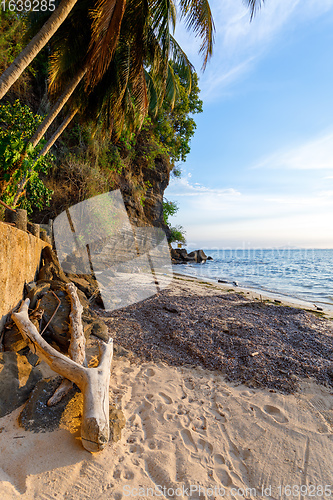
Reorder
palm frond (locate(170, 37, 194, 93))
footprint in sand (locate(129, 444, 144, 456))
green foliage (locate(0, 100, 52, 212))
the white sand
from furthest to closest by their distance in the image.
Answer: palm frond (locate(170, 37, 194, 93)), green foliage (locate(0, 100, 52, 212)), footprint in sand (locate(129, 444, 144, 456)), the white sand

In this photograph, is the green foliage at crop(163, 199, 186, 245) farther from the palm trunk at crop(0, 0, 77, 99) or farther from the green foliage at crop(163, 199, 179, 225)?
the palm trunk at crop(0, 0, 77, 99)

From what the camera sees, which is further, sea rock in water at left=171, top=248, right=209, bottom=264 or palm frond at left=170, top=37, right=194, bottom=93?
sea rock in water at left=171, top=248, right=209, bottom=264

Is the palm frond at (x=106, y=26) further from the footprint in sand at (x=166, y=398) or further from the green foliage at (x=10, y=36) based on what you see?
the footprint in sand at (x=166, y=398)

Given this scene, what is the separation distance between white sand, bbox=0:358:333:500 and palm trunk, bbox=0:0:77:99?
5.36 m

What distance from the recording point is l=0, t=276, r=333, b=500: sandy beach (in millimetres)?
1920

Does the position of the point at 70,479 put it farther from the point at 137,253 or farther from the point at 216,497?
the point at 137,253

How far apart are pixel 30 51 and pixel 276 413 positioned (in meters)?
7.20

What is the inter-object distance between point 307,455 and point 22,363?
125 inches

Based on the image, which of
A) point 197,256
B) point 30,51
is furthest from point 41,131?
point 197,256

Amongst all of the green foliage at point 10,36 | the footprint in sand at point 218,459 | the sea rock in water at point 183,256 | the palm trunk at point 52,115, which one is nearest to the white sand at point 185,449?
the footprint in sand at point 218,459

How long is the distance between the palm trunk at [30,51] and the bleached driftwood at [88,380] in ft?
13.5

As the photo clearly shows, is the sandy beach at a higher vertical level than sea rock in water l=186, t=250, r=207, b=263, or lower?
lower

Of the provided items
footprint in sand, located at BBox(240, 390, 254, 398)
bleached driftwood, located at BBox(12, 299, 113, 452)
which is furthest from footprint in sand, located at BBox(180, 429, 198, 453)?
footprint in sand, located at BBox(240, 390, 254, 398)

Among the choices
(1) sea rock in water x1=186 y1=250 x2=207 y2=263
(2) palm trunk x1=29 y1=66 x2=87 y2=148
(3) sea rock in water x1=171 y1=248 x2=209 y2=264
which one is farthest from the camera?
(1) sea rock in water x1=186 y1=250 x2=207 y2=263
